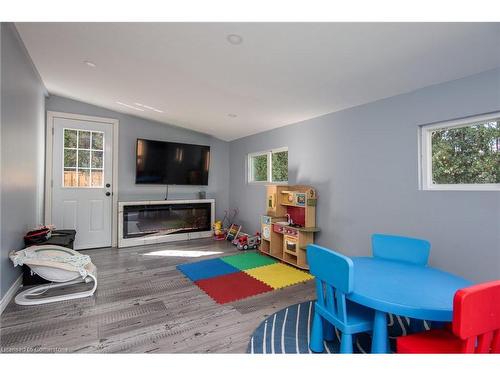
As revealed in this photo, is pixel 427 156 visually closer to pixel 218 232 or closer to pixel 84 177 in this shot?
pixel 218 232

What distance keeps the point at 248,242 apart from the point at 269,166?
1505 millimetres

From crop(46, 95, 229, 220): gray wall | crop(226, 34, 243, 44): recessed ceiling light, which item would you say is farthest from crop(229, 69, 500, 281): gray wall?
crop(46, 95, 229, 220): gray wall

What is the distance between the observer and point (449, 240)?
7.84ft

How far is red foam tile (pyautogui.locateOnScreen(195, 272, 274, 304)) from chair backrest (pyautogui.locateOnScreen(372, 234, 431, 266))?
1320mm

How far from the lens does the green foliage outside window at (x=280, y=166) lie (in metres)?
4.51

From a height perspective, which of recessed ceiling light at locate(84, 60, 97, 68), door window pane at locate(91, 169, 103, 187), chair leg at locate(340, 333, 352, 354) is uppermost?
recessed ceiling light at locate(84, 60, 97, 68)

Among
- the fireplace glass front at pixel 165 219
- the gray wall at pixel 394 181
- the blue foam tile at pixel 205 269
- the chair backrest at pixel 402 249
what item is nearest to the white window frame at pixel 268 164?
the gray wall at pixel 394 181

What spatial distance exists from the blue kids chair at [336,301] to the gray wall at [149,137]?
4.26 meters

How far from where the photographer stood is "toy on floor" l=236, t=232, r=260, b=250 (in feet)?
15.0

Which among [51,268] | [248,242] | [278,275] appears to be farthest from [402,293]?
[248,242]

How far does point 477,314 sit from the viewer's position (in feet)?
3.57

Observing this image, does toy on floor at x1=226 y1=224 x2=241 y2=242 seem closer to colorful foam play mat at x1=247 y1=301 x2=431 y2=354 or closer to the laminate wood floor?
the laminate wood floor
